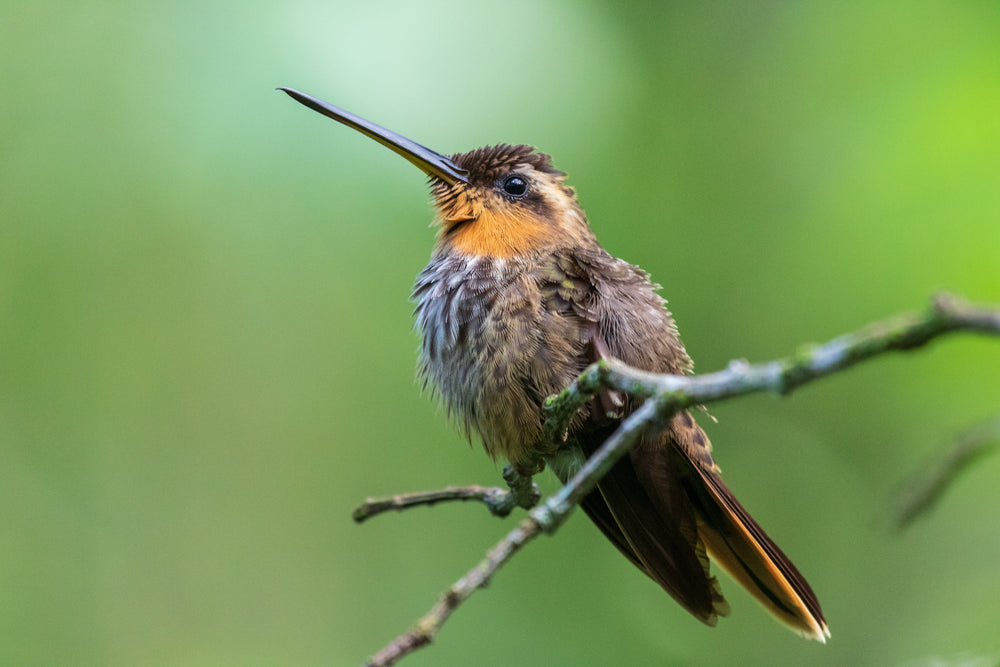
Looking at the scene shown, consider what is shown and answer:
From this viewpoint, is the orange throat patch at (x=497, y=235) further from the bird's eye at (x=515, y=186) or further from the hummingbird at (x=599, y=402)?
the bird's eye at (x=515, y=186)

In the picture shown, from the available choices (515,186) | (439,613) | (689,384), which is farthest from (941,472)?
(515,186)

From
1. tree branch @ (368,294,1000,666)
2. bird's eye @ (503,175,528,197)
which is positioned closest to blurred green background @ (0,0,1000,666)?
bird's eye @ (503,175,528,197)

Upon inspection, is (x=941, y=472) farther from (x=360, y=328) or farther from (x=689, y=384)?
(x=360, y=328)

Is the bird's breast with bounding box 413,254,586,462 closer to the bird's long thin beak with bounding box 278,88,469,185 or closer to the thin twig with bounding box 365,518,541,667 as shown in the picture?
the bird's long thin beak with bounding box 278,88,469,185

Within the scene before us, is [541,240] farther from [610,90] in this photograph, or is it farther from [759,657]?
[759,657]

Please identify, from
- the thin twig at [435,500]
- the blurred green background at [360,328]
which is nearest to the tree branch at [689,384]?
the thin twig at [435,500]

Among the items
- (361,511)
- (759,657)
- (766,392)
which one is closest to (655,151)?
(759,657)
